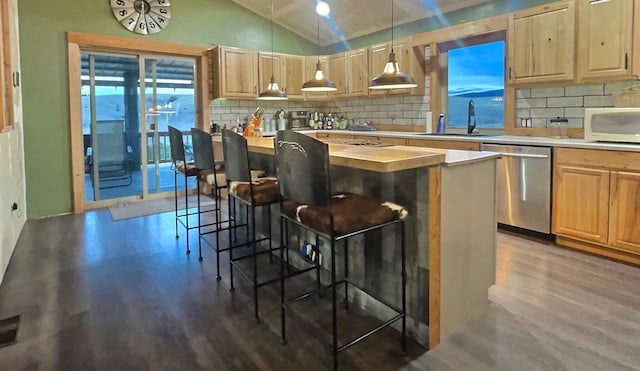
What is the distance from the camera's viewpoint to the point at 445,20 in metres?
5.30

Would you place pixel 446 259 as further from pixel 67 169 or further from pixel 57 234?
pixel 67 169

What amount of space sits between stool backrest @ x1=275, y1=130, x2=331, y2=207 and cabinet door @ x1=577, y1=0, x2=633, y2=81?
3.06 m

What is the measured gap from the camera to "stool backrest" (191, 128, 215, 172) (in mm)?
3045

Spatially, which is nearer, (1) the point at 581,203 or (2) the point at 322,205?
(2) the point at 322,205

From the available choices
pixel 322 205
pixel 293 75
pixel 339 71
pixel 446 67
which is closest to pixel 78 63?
pixel 293 75

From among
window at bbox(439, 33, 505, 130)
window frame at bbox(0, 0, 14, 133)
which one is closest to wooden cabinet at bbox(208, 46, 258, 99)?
window frame at bbox(0, 0, 14, 133)

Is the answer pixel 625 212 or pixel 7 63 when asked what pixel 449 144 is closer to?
pixel 625 212

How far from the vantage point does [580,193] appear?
134 inches

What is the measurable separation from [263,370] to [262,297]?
787 mm

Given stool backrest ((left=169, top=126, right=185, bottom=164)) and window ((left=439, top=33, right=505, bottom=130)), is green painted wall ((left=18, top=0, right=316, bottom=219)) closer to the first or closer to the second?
stool backrest ((left=169, top=126, right=185, bottom=164))

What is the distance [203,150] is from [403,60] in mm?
3356

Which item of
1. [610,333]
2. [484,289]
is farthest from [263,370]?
[610,333]

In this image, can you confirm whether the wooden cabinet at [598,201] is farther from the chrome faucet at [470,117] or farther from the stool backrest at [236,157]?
the stool backrest at [236,157]

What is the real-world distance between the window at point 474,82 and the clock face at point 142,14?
3638mm
